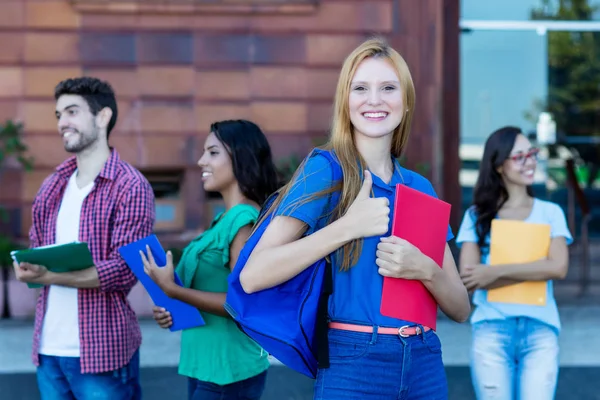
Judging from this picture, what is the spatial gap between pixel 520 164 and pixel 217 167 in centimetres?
151

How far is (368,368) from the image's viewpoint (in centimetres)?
251

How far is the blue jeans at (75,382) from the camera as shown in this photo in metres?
3.70

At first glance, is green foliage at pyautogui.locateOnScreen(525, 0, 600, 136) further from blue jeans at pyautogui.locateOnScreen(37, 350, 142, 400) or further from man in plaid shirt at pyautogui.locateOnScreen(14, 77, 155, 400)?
blue jeans at pyautogui.locateOnScreen(37, 350, 142, 400)

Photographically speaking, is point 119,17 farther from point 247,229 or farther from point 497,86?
point 247,229

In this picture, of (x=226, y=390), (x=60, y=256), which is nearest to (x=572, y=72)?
(x=226, y=390)

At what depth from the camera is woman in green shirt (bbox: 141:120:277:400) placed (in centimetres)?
360

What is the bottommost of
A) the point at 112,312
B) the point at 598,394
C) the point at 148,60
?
the point at 598,394

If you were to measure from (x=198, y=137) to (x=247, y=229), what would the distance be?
5.16 metres

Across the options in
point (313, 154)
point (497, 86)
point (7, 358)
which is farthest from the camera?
point (497, 86)

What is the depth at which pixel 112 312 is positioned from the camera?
12.6 feet

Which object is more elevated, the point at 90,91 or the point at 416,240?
the point at 90,91

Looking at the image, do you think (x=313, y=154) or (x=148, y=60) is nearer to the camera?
(x=313, y=154)

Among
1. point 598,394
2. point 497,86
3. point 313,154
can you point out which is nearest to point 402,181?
point 313,154

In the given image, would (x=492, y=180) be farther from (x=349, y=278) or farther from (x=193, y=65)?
(x=193, y=65)
